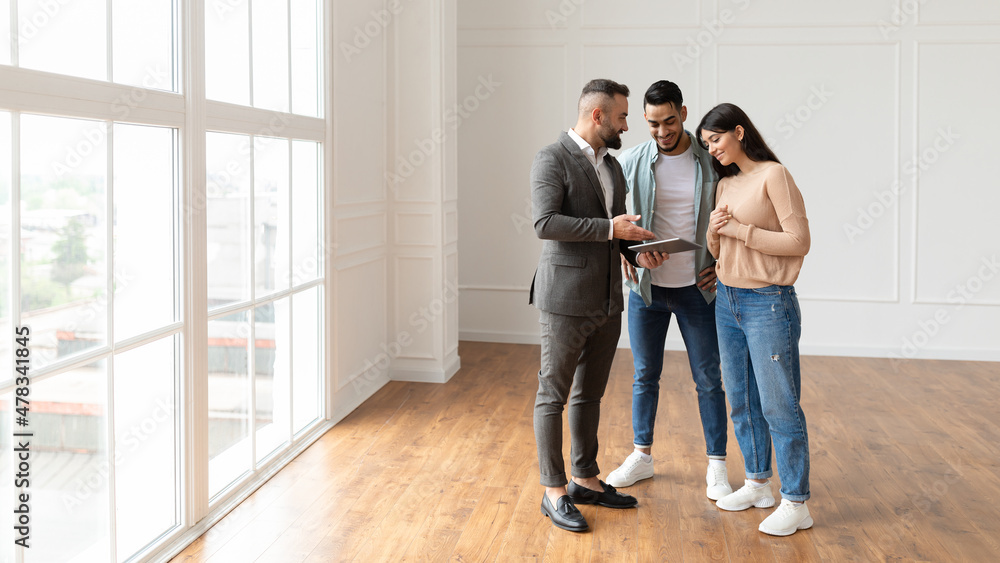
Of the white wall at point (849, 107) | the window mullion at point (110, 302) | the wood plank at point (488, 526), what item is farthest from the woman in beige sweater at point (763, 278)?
the white wall at point (849, 107)

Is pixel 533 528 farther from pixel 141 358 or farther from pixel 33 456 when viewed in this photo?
pixel 33 456

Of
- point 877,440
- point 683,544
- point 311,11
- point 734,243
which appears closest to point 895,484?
point 877,440

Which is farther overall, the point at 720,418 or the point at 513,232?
the point at 513,232

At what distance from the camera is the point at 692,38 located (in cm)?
579

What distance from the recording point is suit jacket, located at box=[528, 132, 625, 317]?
2.66 m

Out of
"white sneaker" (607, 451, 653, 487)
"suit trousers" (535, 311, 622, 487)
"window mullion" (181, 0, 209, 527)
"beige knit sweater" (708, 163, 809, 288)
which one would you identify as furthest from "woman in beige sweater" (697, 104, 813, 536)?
"window mullion" (181, 0, 209, 527)

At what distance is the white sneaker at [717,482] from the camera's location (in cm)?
308

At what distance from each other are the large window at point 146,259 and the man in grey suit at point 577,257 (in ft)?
3.78

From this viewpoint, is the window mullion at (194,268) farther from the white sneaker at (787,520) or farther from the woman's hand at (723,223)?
the white sneaker at (787,520)

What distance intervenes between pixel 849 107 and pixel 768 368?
12.1 ft

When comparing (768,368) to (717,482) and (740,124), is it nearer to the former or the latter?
(717,482)

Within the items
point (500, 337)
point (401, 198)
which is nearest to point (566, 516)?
point (401, 198)

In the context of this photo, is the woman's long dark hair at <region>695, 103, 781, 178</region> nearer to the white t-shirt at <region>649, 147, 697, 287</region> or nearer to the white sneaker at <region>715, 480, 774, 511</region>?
the white t-shirt at <region>649, 147, 697, 287</region>

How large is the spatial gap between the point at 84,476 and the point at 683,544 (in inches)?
72.0
